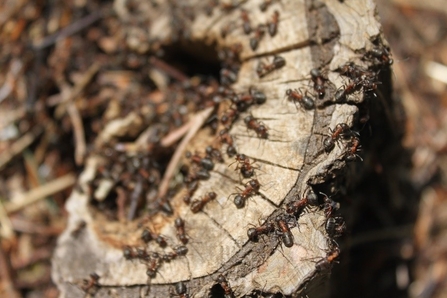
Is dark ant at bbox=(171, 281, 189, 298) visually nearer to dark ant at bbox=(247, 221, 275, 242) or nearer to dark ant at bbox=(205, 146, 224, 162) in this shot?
dark ant at bbox=(247, 221, 275, 242)

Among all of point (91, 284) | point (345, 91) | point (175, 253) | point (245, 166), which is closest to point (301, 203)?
point (245, 166)

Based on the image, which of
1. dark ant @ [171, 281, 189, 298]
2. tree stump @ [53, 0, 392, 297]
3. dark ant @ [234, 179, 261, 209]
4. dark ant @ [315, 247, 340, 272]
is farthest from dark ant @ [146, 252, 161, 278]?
dark ant @ [315, 247, 340, 272]

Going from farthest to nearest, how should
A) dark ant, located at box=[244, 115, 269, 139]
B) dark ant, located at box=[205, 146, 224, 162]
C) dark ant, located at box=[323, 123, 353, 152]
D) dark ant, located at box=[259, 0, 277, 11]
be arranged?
dark ant, located at box=[259, 0, 277, 11], dark ant, located at box=[205, 146, 224, 162], dark ant, located at box=[244, 115, 269, 139], dark ant, located at box=[323, 123, 353, 152]

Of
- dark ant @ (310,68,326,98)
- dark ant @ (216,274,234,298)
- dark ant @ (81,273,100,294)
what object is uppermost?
A: dark ant @ (310,68,326,98)

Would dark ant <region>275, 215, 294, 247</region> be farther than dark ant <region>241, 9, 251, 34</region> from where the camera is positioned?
No

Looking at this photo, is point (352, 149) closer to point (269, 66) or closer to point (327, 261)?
point (327, 261)

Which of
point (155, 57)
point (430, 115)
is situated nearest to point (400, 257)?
point (430, 115)
